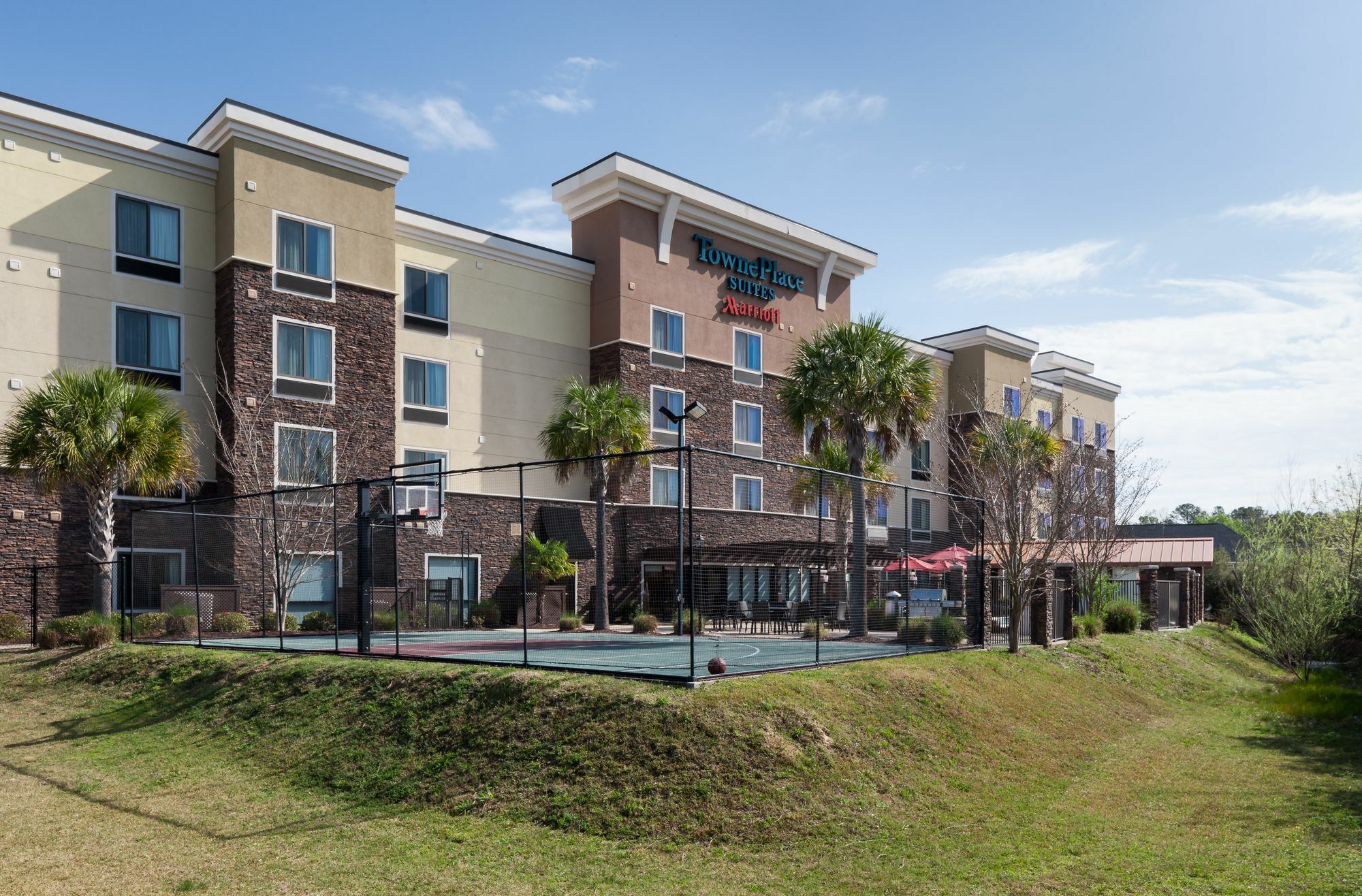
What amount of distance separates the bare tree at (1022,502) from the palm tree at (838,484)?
2799mm

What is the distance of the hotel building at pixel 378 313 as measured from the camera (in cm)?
2495

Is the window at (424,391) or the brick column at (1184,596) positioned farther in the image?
the brick column at (1184,596)

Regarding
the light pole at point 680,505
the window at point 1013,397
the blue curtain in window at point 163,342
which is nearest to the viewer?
the light pole at point 680,505

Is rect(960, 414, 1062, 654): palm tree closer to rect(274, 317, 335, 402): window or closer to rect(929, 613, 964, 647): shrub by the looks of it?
rect(929, 613, 964, 647): shrub

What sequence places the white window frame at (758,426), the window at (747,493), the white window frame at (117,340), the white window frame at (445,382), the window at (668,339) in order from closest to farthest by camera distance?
the white window frame at (117,340) → the white window frame at (445,382) → the window at (668,339) → the window at (747,493) → the white window frame at (758,426)

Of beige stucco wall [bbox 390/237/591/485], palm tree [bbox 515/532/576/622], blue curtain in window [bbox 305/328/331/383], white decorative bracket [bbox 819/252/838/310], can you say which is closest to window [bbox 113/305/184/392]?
blue curtain in window [bbox 305/328/331/383]

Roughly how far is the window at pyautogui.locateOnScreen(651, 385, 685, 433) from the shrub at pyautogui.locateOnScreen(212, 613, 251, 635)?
54.8 feet

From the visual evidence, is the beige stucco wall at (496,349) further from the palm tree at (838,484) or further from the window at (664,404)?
the palm tree at (838,484)

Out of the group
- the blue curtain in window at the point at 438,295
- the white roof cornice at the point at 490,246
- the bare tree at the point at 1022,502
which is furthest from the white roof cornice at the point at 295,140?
the bare tree at the point at 1022,502

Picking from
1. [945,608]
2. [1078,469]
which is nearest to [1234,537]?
[1078,469]

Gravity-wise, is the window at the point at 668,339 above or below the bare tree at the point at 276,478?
above

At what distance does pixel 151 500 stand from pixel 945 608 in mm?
20038

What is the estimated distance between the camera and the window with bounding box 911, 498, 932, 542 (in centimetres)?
4681

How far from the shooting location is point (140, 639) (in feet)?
67.0
